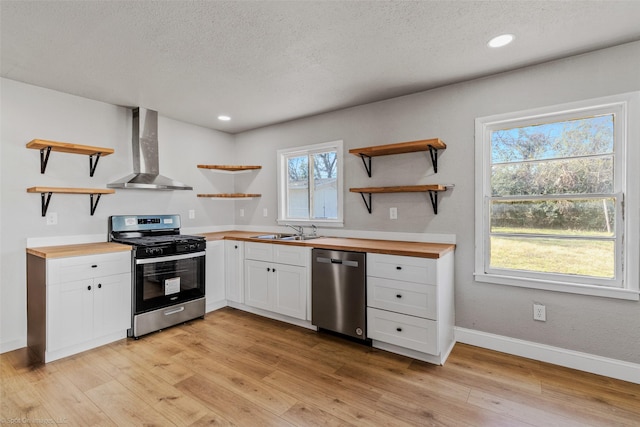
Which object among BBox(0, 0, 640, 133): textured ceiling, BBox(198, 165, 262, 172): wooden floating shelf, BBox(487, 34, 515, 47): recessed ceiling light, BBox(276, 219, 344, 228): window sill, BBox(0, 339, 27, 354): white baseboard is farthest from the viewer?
BBox(198, 165, 262, 172): wooden floating shelf

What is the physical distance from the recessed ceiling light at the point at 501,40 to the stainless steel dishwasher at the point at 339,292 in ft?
6.05

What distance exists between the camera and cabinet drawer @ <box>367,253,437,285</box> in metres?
2.41

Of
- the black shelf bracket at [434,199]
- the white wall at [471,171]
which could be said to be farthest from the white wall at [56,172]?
the black shelf bracket at [434,199]

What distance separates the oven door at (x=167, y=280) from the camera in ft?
9.71

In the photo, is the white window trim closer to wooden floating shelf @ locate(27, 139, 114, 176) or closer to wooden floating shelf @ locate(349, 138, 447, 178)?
wooden floating shelf @ locate(349, 138, 447, 178)

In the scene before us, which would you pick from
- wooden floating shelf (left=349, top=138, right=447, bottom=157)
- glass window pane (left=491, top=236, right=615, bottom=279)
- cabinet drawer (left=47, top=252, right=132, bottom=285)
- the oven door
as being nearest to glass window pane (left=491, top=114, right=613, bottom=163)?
wooden floating shelf (left=349, top=138, right=447, bottom=157)

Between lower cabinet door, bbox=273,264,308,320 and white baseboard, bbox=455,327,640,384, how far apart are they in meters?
1.49

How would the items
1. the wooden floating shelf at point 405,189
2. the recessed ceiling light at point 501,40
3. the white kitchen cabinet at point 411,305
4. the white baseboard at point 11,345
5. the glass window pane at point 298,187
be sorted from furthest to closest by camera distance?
the glass window pane at point 298,187 → the wooden floating shelf at point 405,189 → the white baseboard at point 11,345 → the white kitchen cabinet at point 411,305 → the recessed ceiling light at point 501,40

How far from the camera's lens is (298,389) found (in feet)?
6.93

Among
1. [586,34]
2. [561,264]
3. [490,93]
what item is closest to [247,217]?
[490,93]

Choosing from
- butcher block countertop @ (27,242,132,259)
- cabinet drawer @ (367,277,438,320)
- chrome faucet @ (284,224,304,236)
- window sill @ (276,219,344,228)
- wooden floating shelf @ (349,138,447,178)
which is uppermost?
wooden floating shelf @ (349,138,447,178)

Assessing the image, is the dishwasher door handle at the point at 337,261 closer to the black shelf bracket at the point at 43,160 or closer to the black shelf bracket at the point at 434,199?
the black shelf bracket at the point at 434,199

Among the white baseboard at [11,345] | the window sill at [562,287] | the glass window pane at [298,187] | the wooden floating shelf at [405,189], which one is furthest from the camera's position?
the glass window pane at [298,187]

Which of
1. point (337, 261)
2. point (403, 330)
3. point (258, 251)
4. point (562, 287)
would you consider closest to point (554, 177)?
point (562, 287)
